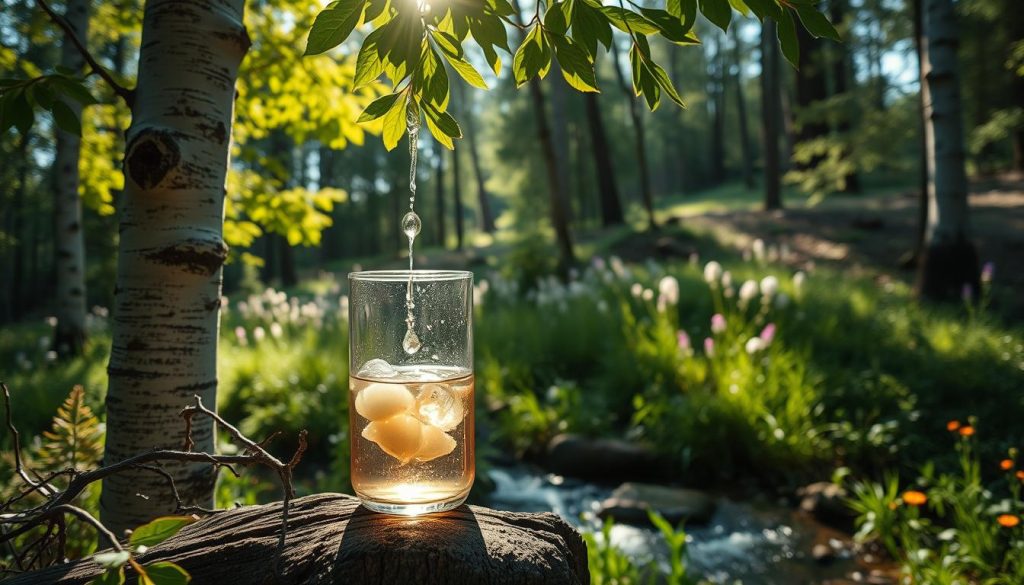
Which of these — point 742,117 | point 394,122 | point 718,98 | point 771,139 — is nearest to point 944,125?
point 394,122

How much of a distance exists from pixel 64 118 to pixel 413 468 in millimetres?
1301

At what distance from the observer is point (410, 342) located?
159 cm

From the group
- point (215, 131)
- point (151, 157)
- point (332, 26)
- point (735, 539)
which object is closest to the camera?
point (332, 26)

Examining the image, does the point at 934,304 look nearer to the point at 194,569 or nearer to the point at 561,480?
the point at 561,480

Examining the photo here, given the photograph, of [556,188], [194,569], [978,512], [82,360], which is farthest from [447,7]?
[556,188]

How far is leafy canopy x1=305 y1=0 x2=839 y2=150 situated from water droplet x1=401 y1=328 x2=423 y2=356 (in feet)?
1.55

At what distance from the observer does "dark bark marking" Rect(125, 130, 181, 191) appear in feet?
5.96

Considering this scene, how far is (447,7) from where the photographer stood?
132 cm

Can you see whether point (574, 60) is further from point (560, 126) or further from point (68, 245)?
point (560, 126)

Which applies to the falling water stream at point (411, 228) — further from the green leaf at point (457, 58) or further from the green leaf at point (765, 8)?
the green leaf at point (765, 8)

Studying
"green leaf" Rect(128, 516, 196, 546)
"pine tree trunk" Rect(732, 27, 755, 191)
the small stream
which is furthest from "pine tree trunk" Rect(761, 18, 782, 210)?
"green leaf" Rect(128, 516, 196, 546)

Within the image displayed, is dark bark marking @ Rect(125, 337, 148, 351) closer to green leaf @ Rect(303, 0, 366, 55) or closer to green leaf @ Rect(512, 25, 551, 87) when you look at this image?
green leaf @ Rect(303, 0, 366, 55)

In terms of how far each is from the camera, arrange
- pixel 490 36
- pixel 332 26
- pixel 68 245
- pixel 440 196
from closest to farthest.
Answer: pixel 332 26 → pixel 490 36 → pixel 68 245 → pixel 440 196

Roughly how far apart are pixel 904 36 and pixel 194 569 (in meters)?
13.5
